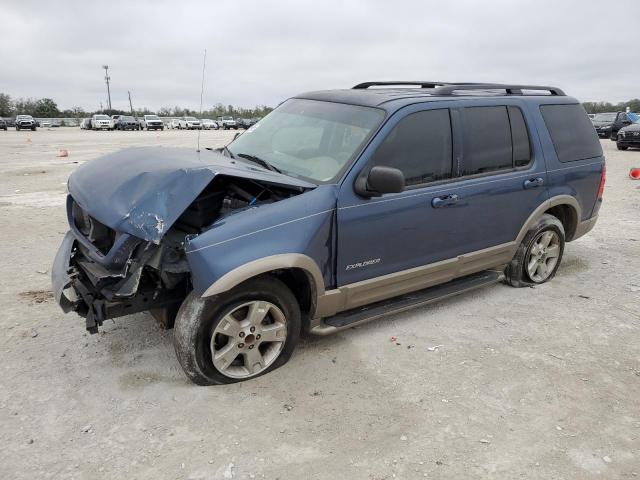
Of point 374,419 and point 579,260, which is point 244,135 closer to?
point 374,419

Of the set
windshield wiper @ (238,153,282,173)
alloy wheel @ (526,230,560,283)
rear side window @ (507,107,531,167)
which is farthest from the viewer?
alloy wheel @ (526,230,560,283)

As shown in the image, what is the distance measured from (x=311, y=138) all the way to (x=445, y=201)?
118 cm

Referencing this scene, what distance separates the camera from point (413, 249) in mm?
4027

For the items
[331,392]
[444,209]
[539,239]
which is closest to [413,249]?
[444,209]

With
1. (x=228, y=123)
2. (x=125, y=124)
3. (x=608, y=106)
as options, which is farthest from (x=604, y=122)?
(x=125, y=124)

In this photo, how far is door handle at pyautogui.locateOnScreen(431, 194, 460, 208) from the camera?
4.03 m

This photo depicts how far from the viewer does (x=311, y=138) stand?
4137 mm

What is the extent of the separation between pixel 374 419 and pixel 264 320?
0.98 meters

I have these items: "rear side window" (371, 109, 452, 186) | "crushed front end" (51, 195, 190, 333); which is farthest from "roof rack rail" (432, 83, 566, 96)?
"crushed front end" (51, 195, 190, 333)

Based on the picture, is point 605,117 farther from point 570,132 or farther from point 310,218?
point 310,218

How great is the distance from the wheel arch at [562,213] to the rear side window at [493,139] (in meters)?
0.52

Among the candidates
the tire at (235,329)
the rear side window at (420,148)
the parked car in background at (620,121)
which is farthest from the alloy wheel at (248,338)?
the parked car in background at (620,121)

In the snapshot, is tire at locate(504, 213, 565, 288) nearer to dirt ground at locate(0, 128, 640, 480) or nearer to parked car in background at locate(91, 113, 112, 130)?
dirt ground at locate(0, 128, 640, 480)

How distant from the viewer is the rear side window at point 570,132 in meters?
5.04
